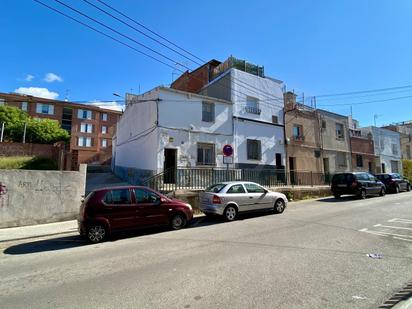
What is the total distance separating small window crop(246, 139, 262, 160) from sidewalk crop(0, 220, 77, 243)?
12.5 meters

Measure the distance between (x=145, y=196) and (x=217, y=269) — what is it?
15.2 feet

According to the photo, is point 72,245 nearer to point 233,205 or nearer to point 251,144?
point 233,205

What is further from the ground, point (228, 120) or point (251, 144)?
point (228, 120)

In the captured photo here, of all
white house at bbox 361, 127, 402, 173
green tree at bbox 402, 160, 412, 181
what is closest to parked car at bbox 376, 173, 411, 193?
white house at bbox 361, 127, 402, 173

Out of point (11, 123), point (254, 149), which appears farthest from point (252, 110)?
point (11, 123)

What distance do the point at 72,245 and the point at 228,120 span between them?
1293 centimetres

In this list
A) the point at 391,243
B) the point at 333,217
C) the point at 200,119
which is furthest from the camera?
the point at 200,119

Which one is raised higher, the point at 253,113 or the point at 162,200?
the point at 253,113

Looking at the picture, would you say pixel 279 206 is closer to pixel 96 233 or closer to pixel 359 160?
pixel 96 233

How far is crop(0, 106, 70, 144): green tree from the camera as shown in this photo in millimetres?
41031

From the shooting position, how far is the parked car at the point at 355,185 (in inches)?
647

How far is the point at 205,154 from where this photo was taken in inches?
679

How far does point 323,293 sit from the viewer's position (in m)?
3.83

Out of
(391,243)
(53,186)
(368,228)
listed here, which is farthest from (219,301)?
(53,186)
